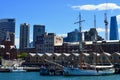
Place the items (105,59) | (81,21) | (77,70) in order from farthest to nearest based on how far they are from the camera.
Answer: (105,59) → (81,21) → (77,70)

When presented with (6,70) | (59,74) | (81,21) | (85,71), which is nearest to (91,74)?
(85,71)

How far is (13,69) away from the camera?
183 meters

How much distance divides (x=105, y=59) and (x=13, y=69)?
5294cm

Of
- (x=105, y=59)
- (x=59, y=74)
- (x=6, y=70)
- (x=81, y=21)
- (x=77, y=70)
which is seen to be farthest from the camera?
(x=105, y=59)

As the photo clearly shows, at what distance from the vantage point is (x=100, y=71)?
131m

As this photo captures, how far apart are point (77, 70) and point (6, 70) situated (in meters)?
65.3

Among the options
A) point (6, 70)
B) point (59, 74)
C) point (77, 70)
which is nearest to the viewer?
point (77, 70)

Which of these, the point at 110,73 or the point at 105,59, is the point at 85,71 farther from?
the point at 105,59

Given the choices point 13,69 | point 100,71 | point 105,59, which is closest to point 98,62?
point 105,59

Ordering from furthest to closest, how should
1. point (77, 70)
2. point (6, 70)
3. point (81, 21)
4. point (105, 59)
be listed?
point (105, 59) < point (6, 70) < point (81, 21) < point (77, 70)

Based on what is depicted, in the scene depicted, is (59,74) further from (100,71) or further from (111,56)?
(111,56)

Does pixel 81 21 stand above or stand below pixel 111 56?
above

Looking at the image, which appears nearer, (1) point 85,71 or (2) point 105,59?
(1) point 85,71

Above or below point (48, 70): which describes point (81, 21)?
above
